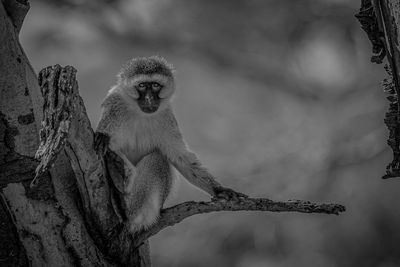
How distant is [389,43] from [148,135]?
8.20 ft

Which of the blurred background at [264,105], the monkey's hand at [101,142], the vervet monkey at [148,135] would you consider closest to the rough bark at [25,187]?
the monkey's hand at [101,142]

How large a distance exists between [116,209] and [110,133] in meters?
0.77

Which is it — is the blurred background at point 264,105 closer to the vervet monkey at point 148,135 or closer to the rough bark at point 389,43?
the vervet monkey at point 148,135

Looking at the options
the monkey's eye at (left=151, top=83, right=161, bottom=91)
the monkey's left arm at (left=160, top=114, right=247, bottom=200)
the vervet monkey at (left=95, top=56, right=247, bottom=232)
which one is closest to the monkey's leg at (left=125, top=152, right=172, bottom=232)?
the vervet monkey at (left=95, top=56, right=247, bottom=232)

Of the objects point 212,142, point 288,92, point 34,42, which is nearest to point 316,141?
point 288,92

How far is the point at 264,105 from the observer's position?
8055 mm

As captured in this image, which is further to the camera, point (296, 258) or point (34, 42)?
point (34, 42)

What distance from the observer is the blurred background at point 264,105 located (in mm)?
6934

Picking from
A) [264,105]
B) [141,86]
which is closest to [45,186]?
[141,86]

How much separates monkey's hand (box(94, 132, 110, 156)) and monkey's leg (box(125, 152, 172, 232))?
1.43 feet

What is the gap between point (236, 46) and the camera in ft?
27.6

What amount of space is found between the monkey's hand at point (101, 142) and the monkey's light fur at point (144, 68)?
912 mm

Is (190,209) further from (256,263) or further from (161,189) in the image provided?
(256,263)

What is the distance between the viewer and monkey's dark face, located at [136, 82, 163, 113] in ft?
15.7
